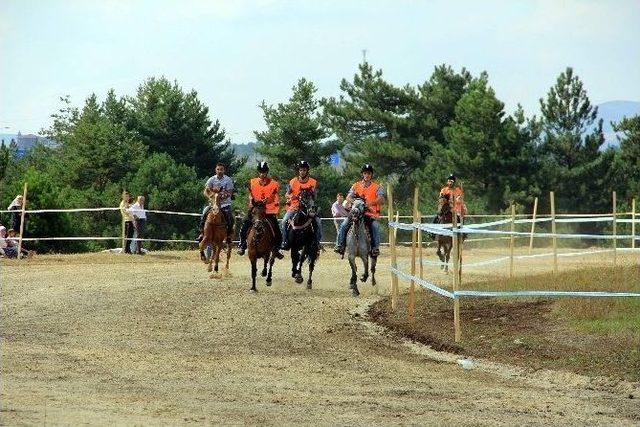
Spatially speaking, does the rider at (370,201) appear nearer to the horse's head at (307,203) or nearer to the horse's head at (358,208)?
the horse's head at (358,208)

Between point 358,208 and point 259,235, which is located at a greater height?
point 358,208

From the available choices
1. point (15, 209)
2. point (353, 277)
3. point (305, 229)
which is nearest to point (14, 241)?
point (15, 209)

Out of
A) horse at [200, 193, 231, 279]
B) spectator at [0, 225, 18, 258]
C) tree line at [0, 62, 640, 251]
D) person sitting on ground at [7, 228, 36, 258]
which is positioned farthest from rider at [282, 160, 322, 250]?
tree line at [0, 62, 640, 251]

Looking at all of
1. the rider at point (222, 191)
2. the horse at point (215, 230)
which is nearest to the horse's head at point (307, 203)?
the rider at point (222, 191)

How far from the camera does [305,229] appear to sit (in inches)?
1017

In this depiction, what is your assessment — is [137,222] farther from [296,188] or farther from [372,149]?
[372,149]

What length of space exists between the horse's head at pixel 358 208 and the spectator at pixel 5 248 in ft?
40.2

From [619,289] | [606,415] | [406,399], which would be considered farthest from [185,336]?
[619,289]

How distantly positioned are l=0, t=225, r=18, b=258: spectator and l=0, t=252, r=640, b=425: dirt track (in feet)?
32.2

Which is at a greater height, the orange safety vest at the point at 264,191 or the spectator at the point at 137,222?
the orange safety vest at the point at 264,191

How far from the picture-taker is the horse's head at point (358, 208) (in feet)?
80.5

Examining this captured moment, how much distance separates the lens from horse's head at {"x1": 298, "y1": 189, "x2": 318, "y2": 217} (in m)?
25.4

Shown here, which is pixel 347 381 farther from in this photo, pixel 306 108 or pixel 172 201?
pixel 306 108

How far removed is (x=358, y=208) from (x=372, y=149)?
45174 millimetres
